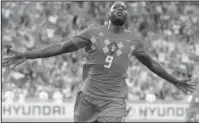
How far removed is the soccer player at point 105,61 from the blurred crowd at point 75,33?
25.6ft

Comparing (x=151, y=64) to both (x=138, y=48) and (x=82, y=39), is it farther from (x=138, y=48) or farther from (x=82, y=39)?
(x=82, y=39)

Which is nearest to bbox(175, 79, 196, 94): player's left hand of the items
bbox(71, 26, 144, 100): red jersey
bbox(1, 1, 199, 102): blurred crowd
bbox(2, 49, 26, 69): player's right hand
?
bbox(71, 26, 144, 100): red jersey

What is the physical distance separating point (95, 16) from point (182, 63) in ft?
9.41

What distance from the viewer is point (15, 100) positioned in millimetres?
13742

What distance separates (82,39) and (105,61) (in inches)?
13.9

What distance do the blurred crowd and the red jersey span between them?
312 inches

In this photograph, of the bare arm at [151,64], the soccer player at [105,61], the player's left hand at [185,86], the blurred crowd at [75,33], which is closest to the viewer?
the soccer player at [105,61]

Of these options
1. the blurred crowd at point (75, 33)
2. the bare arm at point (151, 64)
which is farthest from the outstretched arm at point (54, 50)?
the blurred crowd at point (75, 33)

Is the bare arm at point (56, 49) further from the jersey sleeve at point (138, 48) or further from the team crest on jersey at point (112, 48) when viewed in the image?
the jersey sleeve at point (138, 48)

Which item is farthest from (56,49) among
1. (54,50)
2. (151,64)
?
(151,64)

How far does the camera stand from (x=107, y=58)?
5973mm

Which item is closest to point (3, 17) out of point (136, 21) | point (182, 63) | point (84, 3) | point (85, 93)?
point (84, 3)

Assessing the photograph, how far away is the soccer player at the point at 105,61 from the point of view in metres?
5.96

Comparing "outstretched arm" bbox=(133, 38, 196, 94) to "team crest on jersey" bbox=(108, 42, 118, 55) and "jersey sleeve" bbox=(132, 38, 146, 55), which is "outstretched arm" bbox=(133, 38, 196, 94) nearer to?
"jersey sleeve" bbox=(132, 38, 146, 55)
